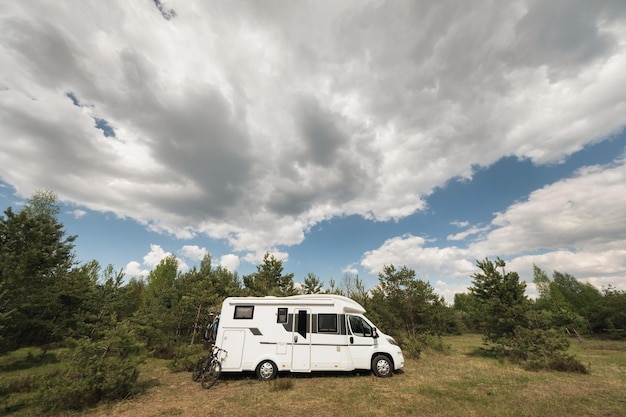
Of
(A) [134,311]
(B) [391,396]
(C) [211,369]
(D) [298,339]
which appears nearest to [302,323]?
(D) [298,339]

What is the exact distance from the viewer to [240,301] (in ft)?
38.5

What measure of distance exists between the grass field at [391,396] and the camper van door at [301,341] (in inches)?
25.1

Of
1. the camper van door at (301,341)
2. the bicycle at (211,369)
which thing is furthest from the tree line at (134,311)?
the camper van door at (301,341)

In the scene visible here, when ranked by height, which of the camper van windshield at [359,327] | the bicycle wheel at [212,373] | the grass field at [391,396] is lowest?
the grass field at [391,396]

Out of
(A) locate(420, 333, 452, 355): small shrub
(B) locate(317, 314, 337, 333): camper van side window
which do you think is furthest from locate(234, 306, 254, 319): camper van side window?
(A) locate(420, 333, 452, 355): small shrub

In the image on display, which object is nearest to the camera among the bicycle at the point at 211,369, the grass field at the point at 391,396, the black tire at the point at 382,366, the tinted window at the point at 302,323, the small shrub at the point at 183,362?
the grass field at the point at 391,396

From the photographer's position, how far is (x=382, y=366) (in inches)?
442

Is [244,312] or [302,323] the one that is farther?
[244,312]

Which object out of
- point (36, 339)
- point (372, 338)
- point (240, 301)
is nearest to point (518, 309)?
point (372, 338)

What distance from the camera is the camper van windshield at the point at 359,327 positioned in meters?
11.4

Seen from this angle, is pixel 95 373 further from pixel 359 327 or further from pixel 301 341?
pixel 359 327

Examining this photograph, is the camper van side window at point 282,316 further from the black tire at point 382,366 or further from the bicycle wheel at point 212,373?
the black tire at point 382,366

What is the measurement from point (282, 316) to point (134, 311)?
11.2 m

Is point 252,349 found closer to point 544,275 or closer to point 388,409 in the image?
point 388,409
